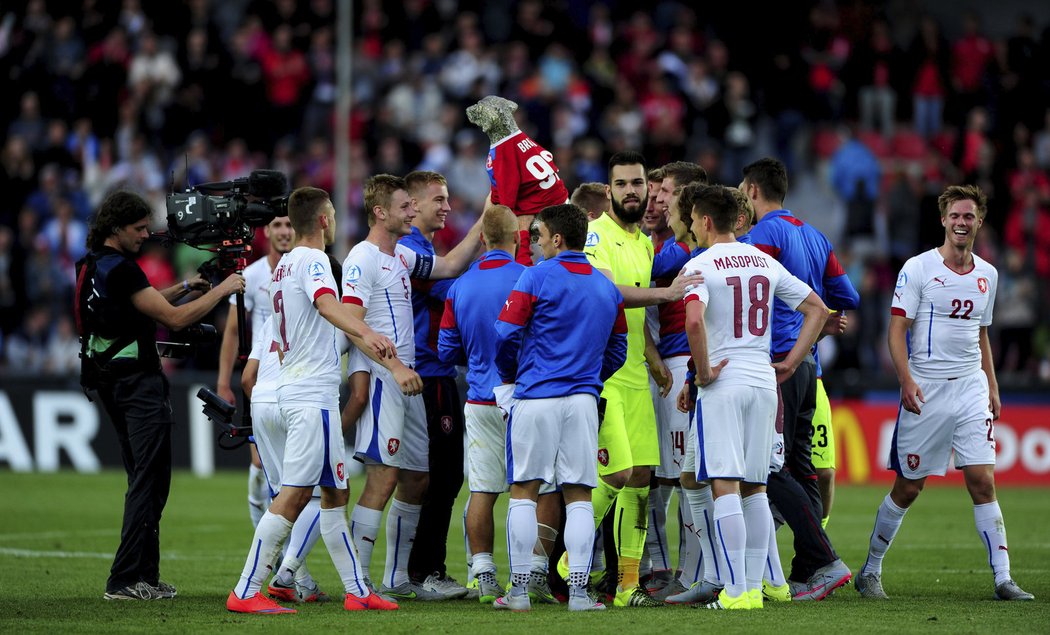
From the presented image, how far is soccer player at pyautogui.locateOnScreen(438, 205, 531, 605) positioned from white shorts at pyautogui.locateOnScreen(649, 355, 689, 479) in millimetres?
1206

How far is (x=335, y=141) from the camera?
24672 mm

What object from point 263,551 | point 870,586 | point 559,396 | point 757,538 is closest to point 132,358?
point 263,551

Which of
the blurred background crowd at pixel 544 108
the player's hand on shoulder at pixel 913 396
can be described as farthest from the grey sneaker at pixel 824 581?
the blurred background crowd at pixel 544 108

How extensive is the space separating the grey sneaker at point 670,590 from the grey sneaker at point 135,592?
3.41 metres

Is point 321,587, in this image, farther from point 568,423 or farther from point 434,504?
point 568,423

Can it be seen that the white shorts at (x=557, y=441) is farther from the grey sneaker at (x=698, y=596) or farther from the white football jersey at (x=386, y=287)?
the white football jersey at (x=386, y=287)

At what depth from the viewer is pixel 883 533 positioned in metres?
10.3

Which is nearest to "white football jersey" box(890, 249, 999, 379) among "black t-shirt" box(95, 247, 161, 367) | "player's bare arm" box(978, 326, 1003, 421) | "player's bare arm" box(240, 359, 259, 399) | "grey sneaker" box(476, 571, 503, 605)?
"player's bare arm" box(978, 326, 1003, 421)

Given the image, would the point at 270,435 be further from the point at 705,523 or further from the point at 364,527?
the point at 705,523

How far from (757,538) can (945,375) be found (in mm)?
2105

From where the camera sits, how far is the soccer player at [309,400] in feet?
29.8

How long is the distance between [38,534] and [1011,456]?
12.1 meters

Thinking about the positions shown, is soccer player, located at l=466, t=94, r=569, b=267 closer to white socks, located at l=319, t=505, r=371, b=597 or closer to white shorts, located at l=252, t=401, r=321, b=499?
white shorts, located at l=252, t=401, r=321, b=499

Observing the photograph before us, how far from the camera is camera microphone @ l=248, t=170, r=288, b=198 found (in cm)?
970
